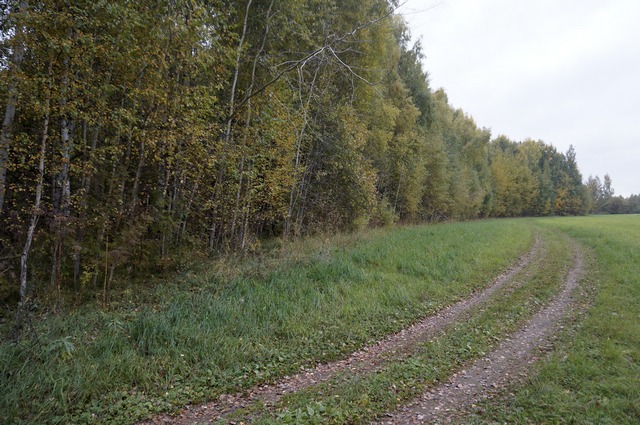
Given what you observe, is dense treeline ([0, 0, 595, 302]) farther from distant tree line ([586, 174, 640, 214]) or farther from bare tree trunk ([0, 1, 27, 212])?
distant tree line ([586, 174, 640, 214])

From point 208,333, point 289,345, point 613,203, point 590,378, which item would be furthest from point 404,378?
point 613,203

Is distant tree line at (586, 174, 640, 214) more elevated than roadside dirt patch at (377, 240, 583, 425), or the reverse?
distant tree line at (586, 174, 640, 214)

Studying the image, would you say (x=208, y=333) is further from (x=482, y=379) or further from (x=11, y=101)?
(x=11, y=101)

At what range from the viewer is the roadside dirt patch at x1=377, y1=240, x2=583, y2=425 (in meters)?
3.27

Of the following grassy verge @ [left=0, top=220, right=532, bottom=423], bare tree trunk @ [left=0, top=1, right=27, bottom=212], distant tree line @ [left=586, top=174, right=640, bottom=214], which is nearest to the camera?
grassy verge @ [left=0, top=220, right=532, bottom=423]

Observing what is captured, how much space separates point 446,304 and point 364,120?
10.8 m

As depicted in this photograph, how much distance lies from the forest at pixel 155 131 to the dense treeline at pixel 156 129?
42 millimetres

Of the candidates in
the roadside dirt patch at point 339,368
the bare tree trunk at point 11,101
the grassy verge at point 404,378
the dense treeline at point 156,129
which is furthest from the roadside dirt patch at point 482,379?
the bare tree trunk at point 11,101

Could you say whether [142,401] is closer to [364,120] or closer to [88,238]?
[88,238]

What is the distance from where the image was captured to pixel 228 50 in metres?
7.18

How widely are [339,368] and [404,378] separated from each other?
88 centimetres

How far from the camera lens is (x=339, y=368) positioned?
4246 millimetres

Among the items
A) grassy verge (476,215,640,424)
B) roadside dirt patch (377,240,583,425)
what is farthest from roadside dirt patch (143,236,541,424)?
grassy verge (476,215,640,424)

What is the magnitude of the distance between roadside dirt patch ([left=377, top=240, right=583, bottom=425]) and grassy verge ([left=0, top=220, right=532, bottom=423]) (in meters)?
1.45
